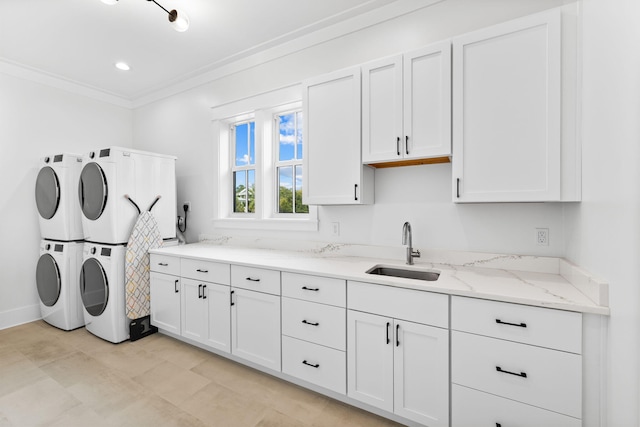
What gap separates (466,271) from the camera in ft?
5.92

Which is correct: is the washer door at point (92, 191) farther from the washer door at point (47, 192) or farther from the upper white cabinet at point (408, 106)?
the upper white cabinet at point (408, 106)

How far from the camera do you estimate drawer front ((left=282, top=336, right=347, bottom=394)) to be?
176cm

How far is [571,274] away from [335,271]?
4.16 feet

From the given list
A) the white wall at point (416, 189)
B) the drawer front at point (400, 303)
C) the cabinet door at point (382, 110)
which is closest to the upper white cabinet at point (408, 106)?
the cabinet door at point (382, 110)

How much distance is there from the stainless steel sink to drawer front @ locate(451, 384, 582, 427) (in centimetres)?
66

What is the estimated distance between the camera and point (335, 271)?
182 cm

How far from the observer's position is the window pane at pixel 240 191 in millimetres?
3281

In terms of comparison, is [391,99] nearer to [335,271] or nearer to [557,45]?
[557,45]

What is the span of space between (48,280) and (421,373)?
3.80m

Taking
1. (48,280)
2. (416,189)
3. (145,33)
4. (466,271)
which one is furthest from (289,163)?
(48,280)

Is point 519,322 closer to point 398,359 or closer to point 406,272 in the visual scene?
point 398,359

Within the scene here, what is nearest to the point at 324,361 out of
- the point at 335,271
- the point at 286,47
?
the point at 335,271

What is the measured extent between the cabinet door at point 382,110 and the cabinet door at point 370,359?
1.05 metres

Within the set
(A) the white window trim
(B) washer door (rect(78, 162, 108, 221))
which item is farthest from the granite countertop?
(B) washer door (rect(78, 162, 108, 221))
